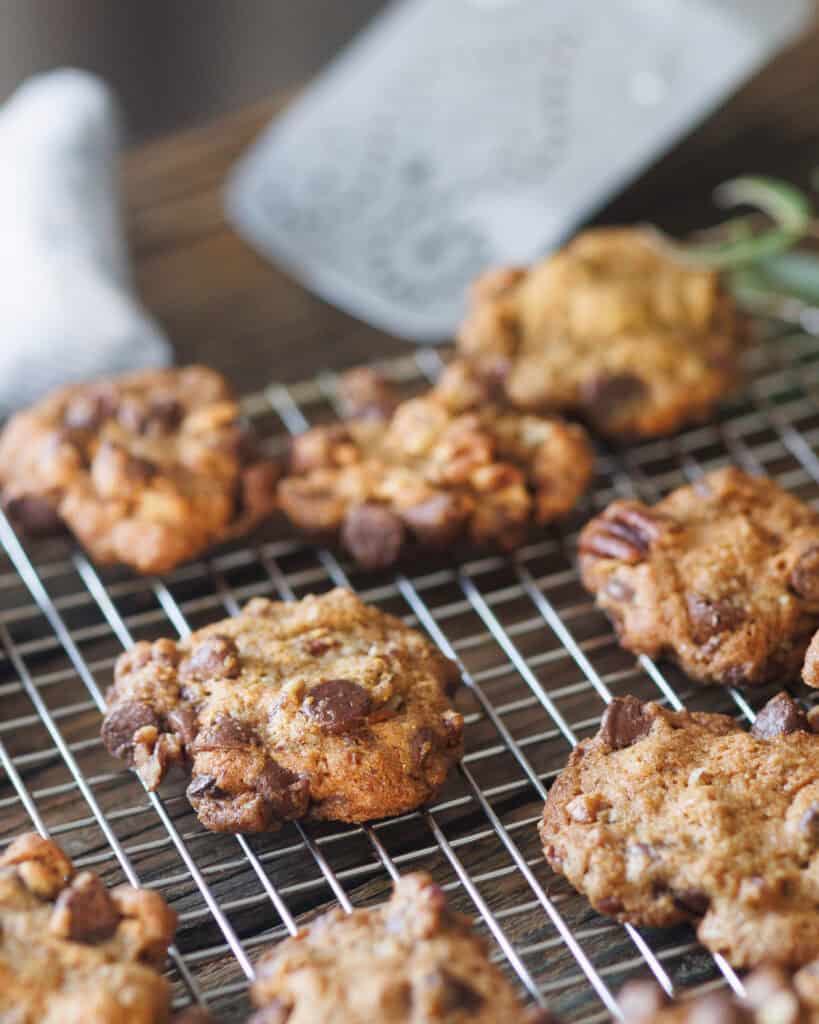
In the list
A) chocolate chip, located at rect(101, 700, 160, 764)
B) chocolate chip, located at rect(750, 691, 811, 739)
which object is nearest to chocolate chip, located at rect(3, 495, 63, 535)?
chocolate chip, located at rect(101, 700, 160, 764)

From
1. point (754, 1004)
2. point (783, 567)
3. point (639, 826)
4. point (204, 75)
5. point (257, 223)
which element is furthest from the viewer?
point (204, 75)

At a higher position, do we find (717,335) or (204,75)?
(717,335)

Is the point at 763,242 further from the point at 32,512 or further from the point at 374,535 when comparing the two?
the point at 32,512

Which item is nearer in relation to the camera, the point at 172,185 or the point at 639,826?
the point at 639,826

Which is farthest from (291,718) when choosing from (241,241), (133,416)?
(241,241)

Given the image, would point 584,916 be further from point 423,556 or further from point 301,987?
point 423,556

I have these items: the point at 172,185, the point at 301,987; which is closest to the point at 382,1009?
the point at 301,987

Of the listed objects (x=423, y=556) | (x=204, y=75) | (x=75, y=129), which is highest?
(x=75, y=129)

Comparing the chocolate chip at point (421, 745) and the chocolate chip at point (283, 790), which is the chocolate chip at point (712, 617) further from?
the chocolate chip at point (283, 790)
